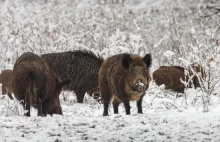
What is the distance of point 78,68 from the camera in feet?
31.9

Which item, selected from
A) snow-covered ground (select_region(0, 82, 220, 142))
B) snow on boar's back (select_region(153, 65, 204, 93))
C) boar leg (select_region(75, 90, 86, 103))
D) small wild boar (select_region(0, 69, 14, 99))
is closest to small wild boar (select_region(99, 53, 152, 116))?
snow-covered ground (select_region(0, 82, 220, 142))

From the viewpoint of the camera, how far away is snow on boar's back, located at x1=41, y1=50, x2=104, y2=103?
9535 millimetres

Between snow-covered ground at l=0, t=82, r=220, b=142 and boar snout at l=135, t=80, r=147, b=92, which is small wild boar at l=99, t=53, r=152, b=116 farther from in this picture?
snow-covered ground at l=0, t=82, r=220, b=142

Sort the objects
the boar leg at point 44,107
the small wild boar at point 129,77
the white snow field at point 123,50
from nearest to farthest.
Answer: the white snow field at point 123,50, the small wild boar at point 129,77, the boar leg at point 44,107

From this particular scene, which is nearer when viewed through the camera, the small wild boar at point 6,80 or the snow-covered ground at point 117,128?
the snow-covered ground at point 117,128

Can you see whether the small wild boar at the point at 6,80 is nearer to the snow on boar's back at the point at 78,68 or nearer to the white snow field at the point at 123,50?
the snow on boar's back at the point at 78,68

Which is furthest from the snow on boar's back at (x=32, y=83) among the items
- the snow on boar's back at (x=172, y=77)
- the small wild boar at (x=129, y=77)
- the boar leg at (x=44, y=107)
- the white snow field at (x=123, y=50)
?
the snow on boar's back at (x=172, y=77)

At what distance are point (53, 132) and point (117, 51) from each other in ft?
23.5

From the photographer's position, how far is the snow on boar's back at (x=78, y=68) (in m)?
9.54

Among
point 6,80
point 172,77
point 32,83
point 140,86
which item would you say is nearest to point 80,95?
point 6,80

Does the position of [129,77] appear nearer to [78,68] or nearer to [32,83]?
[32,83]

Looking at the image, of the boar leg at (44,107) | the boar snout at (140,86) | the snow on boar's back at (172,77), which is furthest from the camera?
the snow on boar's back at (172,77)

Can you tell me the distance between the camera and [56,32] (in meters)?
13.4

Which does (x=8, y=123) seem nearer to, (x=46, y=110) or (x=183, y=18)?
(x=46, y=110)
